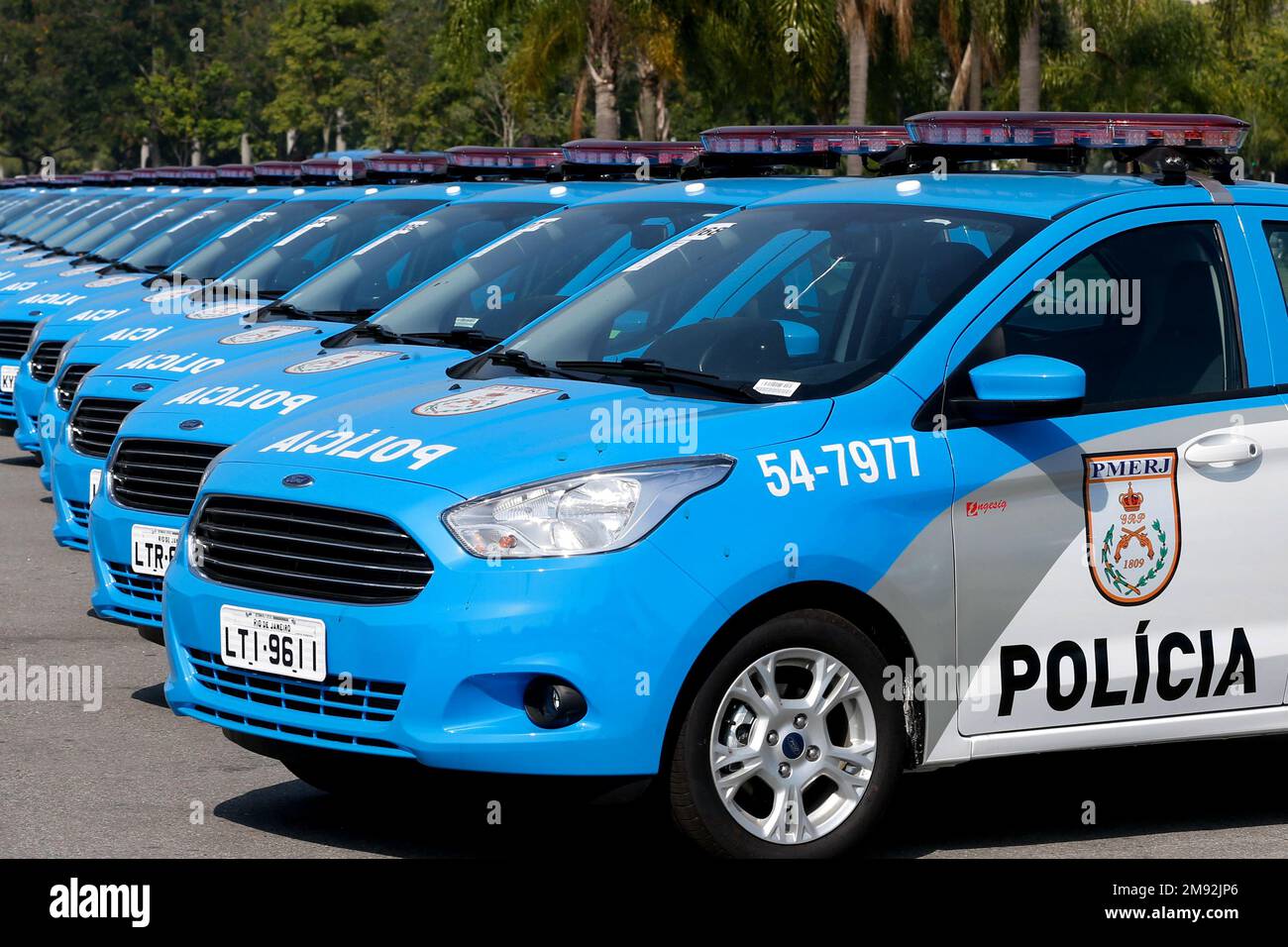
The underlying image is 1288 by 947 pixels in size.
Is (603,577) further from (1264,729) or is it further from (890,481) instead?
(1264,729)

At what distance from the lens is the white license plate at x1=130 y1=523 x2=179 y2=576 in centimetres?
700

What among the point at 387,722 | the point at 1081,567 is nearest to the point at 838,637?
the point at 1081,567

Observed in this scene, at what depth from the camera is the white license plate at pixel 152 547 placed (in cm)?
700

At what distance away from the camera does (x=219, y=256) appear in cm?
1302

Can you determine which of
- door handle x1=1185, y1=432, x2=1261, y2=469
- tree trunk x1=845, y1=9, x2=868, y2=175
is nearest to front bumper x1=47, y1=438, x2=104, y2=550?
door handle x1=1185, y1=432, x2=1261, y2=469

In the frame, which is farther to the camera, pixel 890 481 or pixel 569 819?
pixel 569 819

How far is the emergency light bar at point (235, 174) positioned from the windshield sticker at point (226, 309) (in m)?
9.70

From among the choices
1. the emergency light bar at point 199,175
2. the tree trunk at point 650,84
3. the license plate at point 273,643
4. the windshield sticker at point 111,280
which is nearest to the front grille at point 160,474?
the license plate at point 273,643

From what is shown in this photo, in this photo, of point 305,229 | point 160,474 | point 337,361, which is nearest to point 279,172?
point 305,229

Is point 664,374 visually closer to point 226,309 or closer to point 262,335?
point 262,335

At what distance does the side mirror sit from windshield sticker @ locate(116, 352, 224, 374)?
4.24 m

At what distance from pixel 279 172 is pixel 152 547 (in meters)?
11.6

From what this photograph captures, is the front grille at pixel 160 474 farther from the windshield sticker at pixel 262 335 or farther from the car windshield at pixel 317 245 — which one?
the car windshield at pixel 317 245
